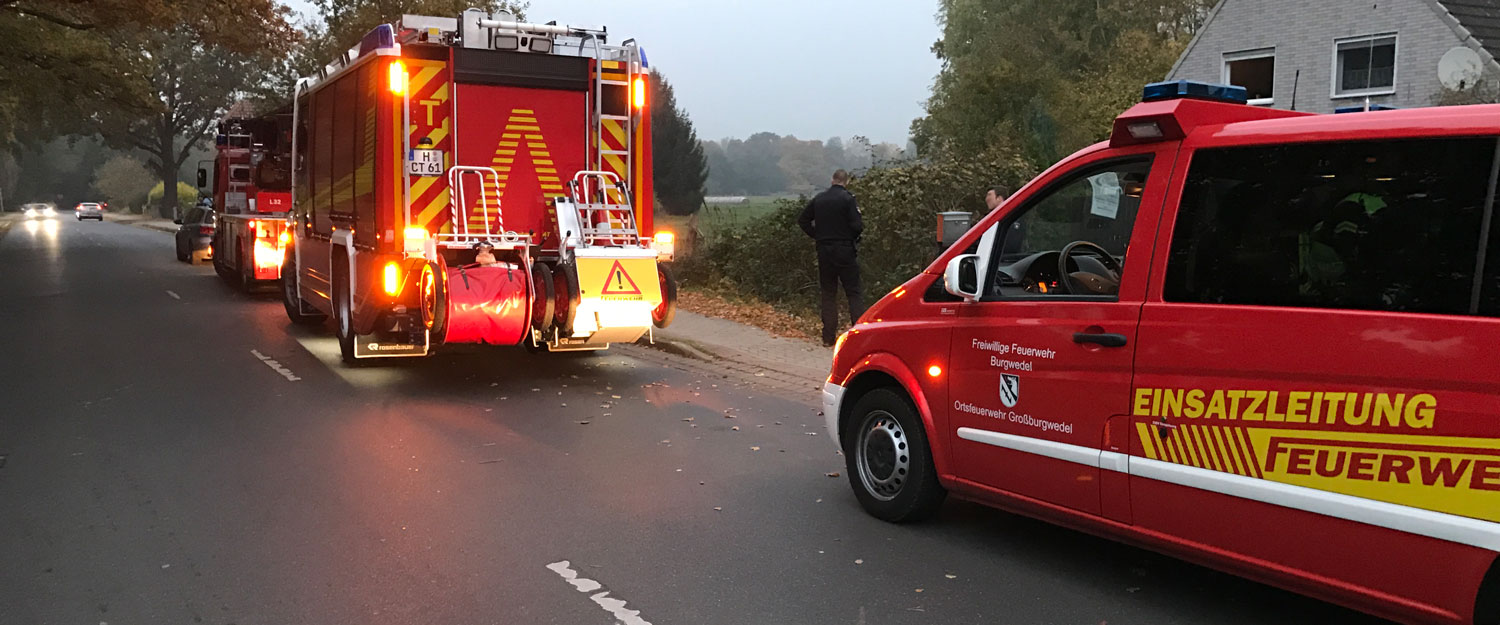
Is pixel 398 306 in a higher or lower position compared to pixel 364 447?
higher

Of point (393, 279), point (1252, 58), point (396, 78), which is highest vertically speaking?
point (1252, 58)

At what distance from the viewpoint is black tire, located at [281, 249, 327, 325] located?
14.4 metres

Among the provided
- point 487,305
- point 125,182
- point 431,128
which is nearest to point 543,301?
point 487,305

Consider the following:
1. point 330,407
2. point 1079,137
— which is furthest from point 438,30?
point 1079,137

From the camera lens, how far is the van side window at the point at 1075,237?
189 inches

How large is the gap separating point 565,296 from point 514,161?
1.66 meters

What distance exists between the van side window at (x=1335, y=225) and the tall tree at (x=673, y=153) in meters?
56.8

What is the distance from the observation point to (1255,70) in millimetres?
27609

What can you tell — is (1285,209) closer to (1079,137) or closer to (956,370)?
(956,370)

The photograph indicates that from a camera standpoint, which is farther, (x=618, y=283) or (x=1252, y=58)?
(x=1252, y=58)

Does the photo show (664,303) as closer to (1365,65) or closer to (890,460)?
(890,460)

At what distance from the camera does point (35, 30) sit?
27.8 metres

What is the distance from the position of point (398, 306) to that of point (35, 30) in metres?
23.2

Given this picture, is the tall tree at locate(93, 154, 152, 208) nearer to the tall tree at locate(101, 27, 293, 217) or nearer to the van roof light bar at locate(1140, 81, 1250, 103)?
the tall tree at locate(101, 27, 293, 217)
